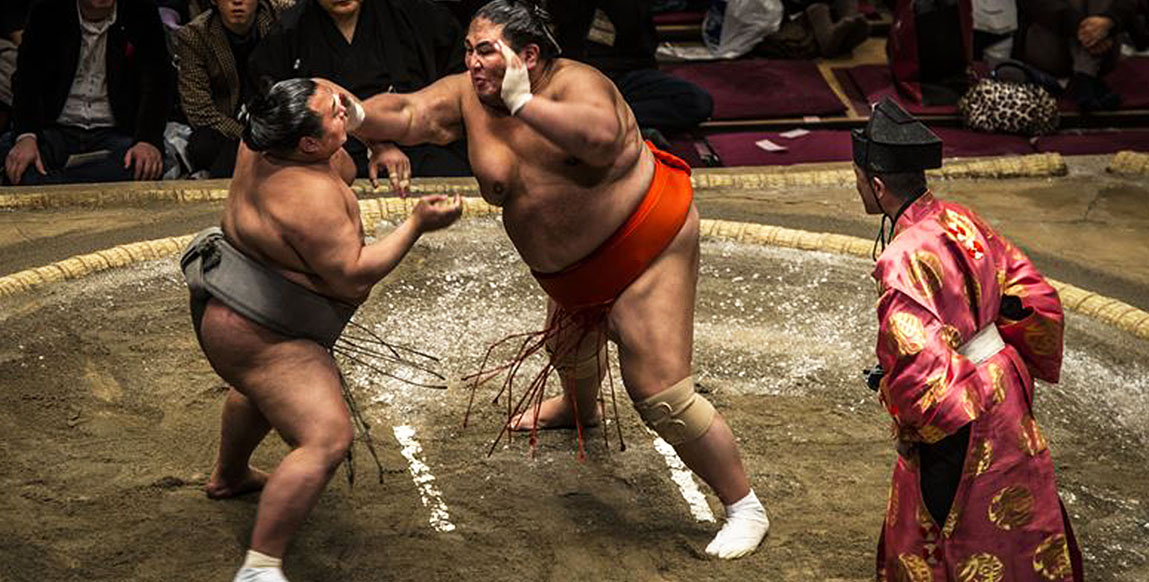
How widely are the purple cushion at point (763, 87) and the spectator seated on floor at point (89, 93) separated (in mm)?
1938

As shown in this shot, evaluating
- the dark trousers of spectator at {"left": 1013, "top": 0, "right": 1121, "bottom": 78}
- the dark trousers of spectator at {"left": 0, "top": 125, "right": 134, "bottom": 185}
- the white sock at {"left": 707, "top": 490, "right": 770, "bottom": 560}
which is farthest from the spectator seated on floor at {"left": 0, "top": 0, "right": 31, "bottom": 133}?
the dark trousers of spectator at {"left": 1013, "top": 0, "right": 1121, "bottom": 78}

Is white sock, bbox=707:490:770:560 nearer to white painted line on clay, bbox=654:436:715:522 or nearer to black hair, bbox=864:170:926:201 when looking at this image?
white painted line on clay, bbox=654:436:715:522

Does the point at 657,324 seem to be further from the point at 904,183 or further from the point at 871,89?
the point at 871,89

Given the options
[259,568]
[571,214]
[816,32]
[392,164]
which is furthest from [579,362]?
[816,32]

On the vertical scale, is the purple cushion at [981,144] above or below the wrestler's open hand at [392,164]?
below

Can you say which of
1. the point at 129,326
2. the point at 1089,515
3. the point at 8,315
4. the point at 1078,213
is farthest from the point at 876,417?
the point at 8,315

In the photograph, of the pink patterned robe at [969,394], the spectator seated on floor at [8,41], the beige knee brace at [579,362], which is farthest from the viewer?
the spectator seated on floor at [8,41]

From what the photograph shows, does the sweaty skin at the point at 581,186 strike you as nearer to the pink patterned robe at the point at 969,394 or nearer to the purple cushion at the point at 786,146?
the pink patterned robe at the point at 969,394

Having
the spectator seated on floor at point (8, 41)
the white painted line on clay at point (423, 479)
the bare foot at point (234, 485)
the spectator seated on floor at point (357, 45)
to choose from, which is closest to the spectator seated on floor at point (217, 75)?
the spectator seated on floor at point (357, 45)

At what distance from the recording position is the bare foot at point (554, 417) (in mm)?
3531

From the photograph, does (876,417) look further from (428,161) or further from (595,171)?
(428,161)

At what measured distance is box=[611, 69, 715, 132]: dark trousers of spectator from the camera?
5375mm

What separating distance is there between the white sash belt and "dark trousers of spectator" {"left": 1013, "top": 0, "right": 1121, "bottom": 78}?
3.49 m

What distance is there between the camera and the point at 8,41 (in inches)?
205
